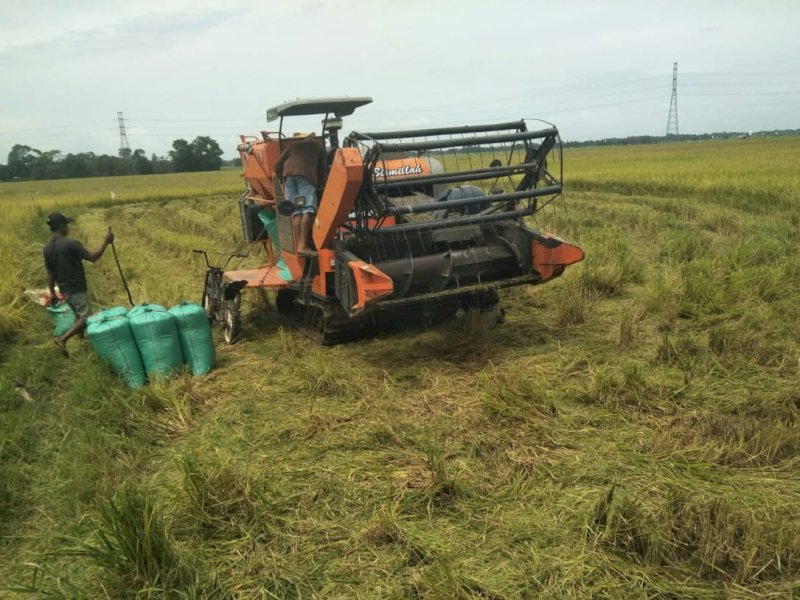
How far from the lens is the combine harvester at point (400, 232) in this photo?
4.99 meters

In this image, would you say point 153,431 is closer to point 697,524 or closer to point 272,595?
point 272,595

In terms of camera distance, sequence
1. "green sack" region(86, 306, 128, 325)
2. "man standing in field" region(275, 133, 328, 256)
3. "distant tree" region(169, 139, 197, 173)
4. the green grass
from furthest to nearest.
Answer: "distant tree" region(169, 139, 197, 173) → "man standing in field" region(275, 133, 328, 256) → "green sack" region(86, 306, 128, 325) → the green grass

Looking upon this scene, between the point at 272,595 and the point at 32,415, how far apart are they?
324 centimetres

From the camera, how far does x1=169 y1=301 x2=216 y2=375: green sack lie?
18.0 ft

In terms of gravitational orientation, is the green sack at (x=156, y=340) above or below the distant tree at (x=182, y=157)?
below

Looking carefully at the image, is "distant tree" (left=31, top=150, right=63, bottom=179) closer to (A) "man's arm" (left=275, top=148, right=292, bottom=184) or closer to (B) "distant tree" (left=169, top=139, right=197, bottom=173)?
(B) "distant tree" (left=169, top=139, right=197, bottom=173)

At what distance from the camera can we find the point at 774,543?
278 centimetres

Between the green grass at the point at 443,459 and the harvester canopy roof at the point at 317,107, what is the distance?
94.1 inches

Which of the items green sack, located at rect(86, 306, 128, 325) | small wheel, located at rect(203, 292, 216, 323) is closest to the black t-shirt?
green sack, located at rect(86, 306, 128, 325)

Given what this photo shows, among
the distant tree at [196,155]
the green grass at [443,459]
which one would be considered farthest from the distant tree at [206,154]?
the green grass at [443,459]

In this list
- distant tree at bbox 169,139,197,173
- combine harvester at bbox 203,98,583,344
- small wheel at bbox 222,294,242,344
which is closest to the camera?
combine harvester at bbox 203,98,583,344

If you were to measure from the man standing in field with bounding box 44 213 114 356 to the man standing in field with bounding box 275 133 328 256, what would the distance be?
5.87 feet

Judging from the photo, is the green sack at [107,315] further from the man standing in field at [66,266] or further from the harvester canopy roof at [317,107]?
the harvester canopy roof at [317,107]

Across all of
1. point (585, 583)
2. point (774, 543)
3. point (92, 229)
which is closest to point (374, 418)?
point (585, 583)
